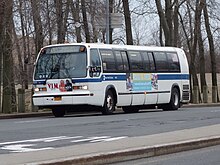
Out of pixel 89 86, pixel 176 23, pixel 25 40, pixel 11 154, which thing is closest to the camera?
pixel 11 154

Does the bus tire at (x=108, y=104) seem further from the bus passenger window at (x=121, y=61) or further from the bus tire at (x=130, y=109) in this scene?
the bus tire at (x=130, y=109)

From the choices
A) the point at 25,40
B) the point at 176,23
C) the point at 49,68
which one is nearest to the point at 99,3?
the point at 25,40

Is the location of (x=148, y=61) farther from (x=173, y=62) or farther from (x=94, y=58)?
(x=94, y=58)

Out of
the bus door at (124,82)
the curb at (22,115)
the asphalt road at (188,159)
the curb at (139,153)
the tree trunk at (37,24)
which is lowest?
the asphalt road at (188,159)

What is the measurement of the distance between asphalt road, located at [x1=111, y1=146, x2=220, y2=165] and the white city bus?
12.1m

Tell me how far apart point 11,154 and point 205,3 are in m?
35.0

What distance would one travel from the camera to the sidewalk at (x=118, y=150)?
1153cm

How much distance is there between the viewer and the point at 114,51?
28.0 meters

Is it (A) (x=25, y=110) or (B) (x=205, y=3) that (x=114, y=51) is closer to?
(A) (x=25, y=110)

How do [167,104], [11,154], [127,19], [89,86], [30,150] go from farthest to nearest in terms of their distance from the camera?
[127,19], [167,104], [89,86], [30,150], [11,154]

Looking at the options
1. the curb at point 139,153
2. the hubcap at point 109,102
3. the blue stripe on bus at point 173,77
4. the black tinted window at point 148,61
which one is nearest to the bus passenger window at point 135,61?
the black tinted window at point 148,61

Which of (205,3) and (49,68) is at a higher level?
(205,3)

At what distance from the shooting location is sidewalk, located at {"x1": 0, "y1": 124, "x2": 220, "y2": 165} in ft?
37.8

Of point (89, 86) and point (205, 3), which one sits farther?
point (205, 3)
